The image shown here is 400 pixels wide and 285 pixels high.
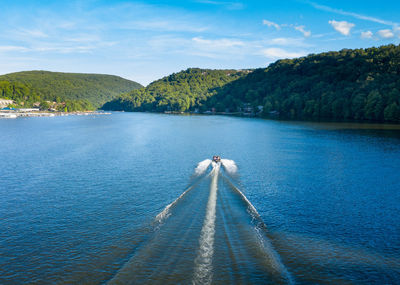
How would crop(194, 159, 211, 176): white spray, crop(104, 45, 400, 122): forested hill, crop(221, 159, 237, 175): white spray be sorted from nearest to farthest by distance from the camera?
crop(194, 159, 211, 176): white spray < crop(221, 159, 237, 175): white spray < crop(104, 45, 400, 122): forested hill

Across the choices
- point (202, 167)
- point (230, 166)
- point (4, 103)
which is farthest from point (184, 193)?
point (4, 103)

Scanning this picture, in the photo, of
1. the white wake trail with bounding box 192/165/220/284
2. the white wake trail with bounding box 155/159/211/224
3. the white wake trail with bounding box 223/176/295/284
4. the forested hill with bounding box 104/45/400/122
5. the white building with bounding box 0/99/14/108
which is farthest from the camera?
the white building with bounding box 0/99/14/108

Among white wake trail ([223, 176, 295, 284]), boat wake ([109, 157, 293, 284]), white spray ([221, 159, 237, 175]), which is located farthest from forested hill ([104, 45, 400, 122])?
white wake trail ([223, 176, 295, 284])

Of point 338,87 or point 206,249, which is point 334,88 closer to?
point 338,87

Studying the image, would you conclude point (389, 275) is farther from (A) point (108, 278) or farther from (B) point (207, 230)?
(A) point (108, 278)

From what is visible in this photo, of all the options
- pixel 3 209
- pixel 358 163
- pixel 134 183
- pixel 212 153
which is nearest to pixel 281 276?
pixel 134 183

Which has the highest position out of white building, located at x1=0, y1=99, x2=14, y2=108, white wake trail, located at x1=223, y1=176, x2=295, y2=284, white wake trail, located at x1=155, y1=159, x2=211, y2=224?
white building, located at x1=0, y1=99, x2=14, y2=108

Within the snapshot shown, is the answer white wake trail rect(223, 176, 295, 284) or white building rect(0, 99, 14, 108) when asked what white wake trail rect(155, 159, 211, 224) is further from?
white building rect(0, 99, 14, 108)

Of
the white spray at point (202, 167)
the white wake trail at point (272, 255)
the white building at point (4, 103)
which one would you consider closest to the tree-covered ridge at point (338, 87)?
the white spray at point (202, 167)
